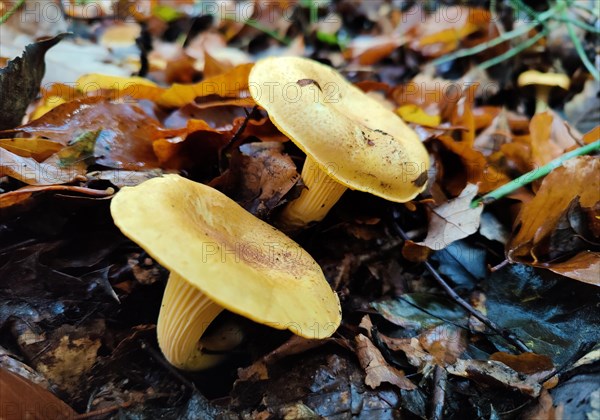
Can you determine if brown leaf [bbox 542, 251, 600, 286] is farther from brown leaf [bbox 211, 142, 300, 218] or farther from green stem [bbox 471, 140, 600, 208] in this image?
brown leaf [bbox 211, 142, 300, 218]

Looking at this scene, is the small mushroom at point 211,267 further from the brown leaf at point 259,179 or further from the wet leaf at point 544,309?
the wet leaf at point 544,309

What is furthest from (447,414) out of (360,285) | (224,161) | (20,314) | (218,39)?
(218,39)

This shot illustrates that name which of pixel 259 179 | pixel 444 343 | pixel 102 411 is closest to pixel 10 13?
pixel 259 179

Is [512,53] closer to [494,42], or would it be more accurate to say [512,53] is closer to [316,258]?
[494,42]

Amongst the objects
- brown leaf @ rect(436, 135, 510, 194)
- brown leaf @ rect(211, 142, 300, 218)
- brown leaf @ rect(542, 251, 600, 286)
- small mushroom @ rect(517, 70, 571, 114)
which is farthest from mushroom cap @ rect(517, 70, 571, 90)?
brown leaf @ rect(211, 142, 300, 218)

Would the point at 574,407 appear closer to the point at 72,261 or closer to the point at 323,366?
the point at 323,366

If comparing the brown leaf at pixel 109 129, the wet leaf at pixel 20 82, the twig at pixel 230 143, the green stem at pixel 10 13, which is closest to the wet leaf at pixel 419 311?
the twig at pixel 230 143
